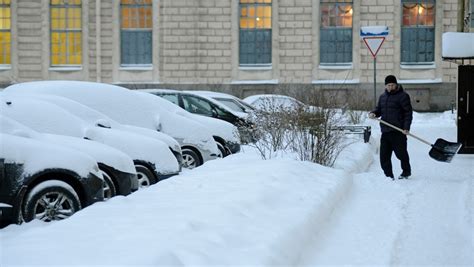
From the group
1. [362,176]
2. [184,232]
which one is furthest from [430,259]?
[362,176]

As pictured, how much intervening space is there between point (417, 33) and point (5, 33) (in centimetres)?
1822

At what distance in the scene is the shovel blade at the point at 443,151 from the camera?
520 inches

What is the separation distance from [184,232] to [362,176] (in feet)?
22.3

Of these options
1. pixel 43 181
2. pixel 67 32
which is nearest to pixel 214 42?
pixel 67 32

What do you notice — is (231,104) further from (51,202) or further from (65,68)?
(65,68)

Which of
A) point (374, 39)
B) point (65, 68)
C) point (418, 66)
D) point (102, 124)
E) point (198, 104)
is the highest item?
point (374, 39)

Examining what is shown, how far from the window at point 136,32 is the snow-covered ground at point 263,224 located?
84.0 feet

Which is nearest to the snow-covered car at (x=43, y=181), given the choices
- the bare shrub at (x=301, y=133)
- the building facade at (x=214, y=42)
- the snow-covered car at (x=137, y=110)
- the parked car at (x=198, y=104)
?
the bare shrub at (x=301, y=133)

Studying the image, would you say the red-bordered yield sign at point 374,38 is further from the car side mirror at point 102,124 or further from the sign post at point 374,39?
the car side mirror at point 102,124

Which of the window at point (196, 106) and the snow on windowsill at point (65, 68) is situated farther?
the snow on windowsill at point (65, 68)

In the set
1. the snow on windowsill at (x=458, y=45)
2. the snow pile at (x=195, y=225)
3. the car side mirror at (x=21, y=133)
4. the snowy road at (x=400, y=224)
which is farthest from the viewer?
the snow on windowsill at (x=458, y=45)

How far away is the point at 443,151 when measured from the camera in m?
13.3

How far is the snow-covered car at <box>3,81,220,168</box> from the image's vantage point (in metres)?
13.6

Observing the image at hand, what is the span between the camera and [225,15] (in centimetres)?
3666
